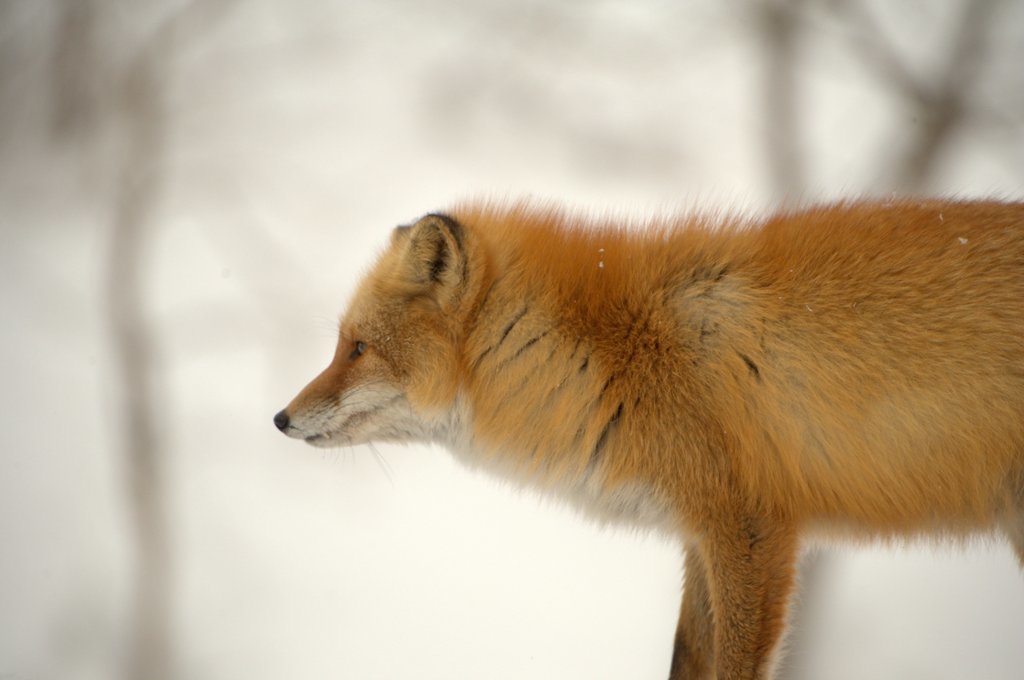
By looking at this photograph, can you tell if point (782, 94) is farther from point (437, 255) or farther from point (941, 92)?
point (437, 255)

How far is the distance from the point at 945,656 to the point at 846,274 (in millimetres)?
2008

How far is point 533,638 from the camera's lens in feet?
10.9

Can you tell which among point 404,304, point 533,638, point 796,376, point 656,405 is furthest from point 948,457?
point 533,638

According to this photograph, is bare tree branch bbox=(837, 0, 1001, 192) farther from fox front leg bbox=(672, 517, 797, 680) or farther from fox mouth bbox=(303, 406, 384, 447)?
fox mouth bbox=(303, 406, 384, 447)

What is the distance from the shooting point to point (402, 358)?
7.18 ft

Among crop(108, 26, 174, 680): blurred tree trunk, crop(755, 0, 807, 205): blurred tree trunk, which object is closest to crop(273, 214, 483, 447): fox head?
crop(755, 0, 807, 205): blurred tree trunk

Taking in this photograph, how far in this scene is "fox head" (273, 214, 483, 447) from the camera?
2.15 m

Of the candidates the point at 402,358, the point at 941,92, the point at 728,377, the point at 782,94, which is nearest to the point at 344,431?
the point at 402,358

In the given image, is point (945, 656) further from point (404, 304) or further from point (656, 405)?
point (404, 304)

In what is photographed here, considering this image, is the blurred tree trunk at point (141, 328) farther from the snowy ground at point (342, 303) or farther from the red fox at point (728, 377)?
the red fox at point (728, 377)

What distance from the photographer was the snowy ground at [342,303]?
132 inches

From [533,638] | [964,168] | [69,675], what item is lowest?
[69,675]

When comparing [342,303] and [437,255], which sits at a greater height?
[342,303]

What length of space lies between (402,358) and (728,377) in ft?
2.84
